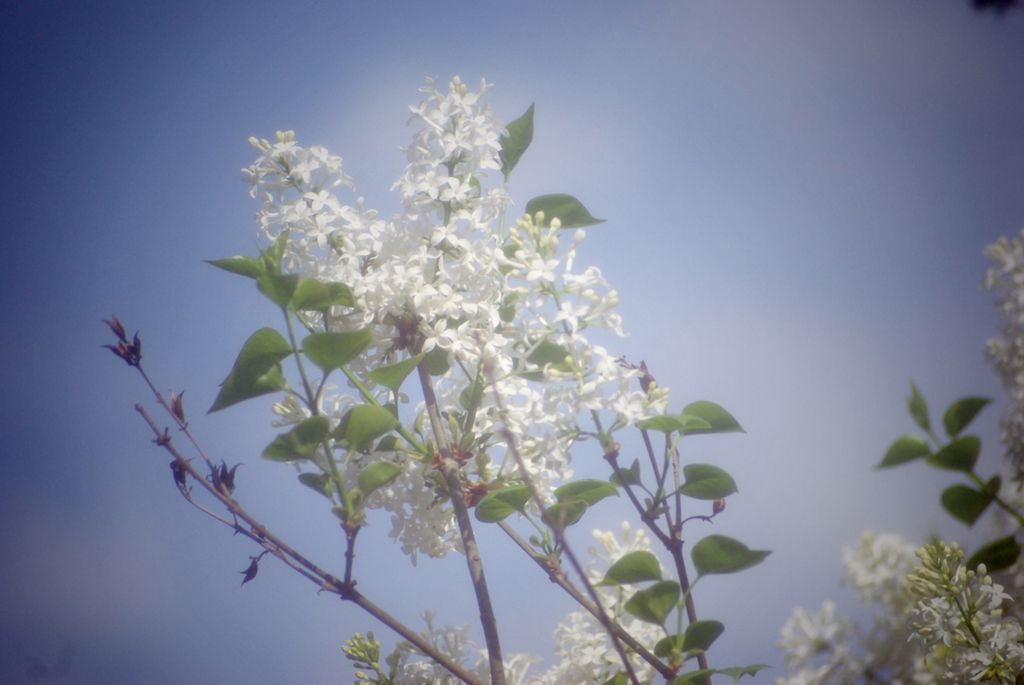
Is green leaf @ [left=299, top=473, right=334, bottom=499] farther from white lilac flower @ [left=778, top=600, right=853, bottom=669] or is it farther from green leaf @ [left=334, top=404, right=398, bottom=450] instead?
white lilac flower @ [left=778, top=600, right=853, bottom=669]

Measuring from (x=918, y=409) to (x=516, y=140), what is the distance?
1194 millimetres

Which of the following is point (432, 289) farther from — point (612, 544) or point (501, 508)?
point (612, 544)

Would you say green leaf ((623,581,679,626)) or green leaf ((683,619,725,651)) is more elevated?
Result: green leaf ((623,581,679,626))

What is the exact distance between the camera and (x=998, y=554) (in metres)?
0.81

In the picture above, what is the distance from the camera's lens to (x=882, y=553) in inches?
204

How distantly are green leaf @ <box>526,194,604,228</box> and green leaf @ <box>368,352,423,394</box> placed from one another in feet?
1.81

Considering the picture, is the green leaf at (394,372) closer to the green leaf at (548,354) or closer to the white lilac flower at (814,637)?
the green leaf at (548,354)

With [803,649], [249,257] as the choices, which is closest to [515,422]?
[249,257]

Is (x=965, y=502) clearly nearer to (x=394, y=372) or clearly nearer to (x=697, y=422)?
(x=697, y=422)

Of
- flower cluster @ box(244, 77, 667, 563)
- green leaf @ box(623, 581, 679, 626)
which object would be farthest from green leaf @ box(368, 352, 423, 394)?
green leaf @ box(623, 581, 679, 626)

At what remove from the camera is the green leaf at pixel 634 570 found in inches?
47.0

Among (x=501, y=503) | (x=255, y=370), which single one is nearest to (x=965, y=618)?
(x=501, y=503)

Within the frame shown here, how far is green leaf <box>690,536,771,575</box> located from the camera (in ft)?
3.83

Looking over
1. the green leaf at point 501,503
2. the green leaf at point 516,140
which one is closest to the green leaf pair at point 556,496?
the green leaf at point 501,503
